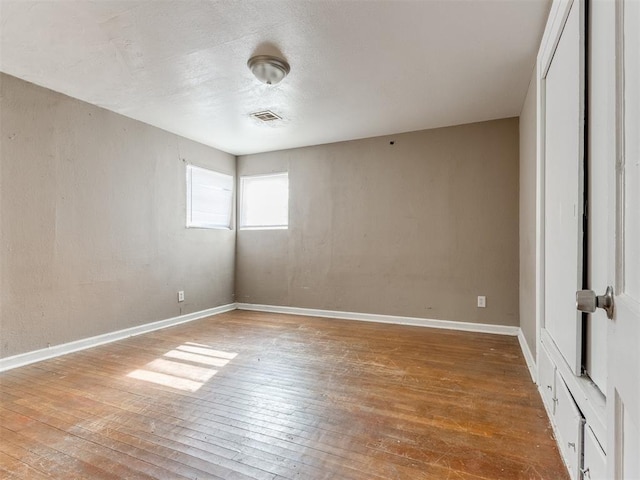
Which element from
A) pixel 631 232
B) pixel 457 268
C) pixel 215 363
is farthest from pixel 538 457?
pixel 457 268

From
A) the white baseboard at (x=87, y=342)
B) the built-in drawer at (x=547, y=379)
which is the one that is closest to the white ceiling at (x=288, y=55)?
the built-in drawer at (x=547, y=379)

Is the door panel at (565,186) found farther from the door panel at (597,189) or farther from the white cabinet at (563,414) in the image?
the white cabinet at (563,414)

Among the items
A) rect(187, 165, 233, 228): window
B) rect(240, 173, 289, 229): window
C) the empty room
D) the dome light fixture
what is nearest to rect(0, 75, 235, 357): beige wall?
the empty room

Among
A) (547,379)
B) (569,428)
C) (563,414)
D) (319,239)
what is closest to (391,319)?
(319,239)

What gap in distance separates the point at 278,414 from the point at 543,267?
1.85 m

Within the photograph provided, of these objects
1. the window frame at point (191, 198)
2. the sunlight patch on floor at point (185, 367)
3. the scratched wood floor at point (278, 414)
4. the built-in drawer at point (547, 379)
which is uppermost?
the window frame at point (191, 198)

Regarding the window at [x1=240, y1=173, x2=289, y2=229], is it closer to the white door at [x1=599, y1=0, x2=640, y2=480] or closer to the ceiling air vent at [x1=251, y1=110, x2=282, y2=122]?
the ceiling air vent at [x1=251, y1=110, x2=282, y2=122]

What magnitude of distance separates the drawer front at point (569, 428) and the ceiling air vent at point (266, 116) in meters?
3.18

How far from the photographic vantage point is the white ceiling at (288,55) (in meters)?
1.90

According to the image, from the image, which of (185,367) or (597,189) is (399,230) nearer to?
(185,367)

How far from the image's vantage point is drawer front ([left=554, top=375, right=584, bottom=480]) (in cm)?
123

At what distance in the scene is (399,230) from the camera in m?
4.12

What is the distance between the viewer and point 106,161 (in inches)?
132

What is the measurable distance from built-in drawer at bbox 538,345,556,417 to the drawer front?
3.6 inches
